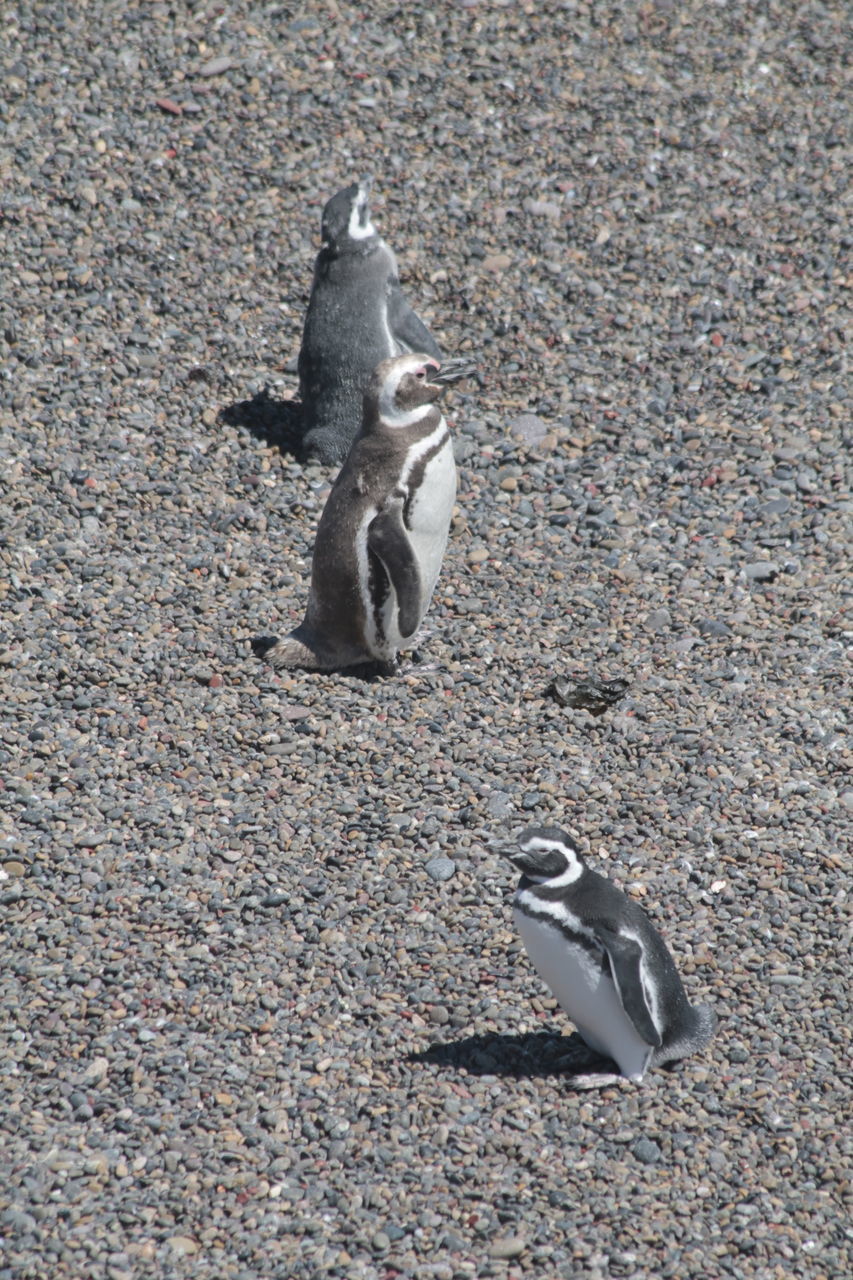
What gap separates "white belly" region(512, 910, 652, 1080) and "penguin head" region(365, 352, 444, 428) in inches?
98.2

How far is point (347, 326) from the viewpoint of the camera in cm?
748

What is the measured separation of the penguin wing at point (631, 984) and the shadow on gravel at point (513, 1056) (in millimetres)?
306

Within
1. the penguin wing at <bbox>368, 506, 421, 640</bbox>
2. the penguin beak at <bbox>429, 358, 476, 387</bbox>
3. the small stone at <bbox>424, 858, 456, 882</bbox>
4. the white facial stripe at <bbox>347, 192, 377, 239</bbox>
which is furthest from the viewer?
the white facial stripe at <bbox>347, 192, 377, 239</bbox>

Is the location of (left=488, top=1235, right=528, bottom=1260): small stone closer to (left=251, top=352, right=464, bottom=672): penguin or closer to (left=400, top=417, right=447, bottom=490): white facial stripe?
(left=251, top=352, right=464, bottom=672): penguin

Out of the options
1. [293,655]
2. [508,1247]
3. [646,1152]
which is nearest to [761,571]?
[293,655]

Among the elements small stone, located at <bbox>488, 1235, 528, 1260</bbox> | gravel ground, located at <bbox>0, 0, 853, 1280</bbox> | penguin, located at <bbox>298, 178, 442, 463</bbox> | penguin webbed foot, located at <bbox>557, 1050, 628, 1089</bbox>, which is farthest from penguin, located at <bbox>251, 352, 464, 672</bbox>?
small stone, located at <bbox>488, 1235, 528, 1260</bbox>

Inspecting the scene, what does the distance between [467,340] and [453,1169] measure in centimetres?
556

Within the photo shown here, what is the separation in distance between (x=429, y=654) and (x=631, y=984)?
2542 millimetres

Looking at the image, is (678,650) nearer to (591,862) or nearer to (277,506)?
(591,862)

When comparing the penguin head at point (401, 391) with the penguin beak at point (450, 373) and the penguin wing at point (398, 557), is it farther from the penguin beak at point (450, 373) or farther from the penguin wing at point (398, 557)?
the penguin wing at point (398, 557)

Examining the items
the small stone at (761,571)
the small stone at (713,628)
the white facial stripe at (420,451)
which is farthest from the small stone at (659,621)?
the white facial stripe at (420,451)

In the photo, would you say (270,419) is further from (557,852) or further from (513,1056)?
(513,1056)

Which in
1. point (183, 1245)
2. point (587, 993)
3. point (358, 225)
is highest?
point (358, 225)

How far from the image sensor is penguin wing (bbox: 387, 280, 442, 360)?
7.57 meters
